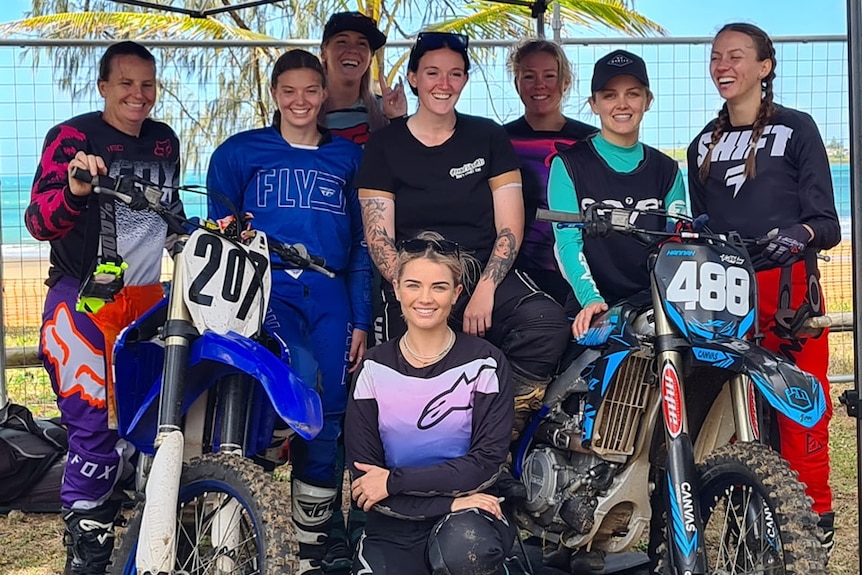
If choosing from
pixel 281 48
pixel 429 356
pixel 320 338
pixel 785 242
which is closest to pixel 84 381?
pixel 320 338

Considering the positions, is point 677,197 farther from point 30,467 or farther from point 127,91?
point 30,467

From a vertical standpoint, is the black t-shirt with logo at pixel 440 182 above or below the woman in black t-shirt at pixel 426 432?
above

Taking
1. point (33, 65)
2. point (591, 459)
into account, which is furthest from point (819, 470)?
point (33, 65)

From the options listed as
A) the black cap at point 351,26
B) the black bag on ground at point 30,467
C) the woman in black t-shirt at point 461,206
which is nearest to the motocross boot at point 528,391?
the woman in black t-shirt at point 461,206

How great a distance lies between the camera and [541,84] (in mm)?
4145

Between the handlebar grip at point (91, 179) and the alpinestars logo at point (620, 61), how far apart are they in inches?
69.8

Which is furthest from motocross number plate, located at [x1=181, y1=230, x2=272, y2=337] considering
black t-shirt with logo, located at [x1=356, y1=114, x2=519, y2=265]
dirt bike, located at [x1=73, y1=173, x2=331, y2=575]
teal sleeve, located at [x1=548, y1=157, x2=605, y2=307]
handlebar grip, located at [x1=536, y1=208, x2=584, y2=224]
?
teal sleeve, located at [x1=548, y1=157, x2=605, y2=307]

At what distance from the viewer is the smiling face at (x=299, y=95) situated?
3510mm

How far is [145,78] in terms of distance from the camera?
3521mm

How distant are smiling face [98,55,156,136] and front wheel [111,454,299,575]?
144cm

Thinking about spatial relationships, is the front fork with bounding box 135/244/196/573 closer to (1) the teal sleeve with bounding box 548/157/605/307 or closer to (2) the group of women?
(2) the group of women

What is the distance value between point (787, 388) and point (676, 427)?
32 cm

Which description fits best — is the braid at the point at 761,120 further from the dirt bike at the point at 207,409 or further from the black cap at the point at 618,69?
the dirt bike at the point at 207,409

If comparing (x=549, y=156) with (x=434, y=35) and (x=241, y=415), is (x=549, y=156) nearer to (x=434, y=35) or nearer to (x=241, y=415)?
(x=434, y=35)
